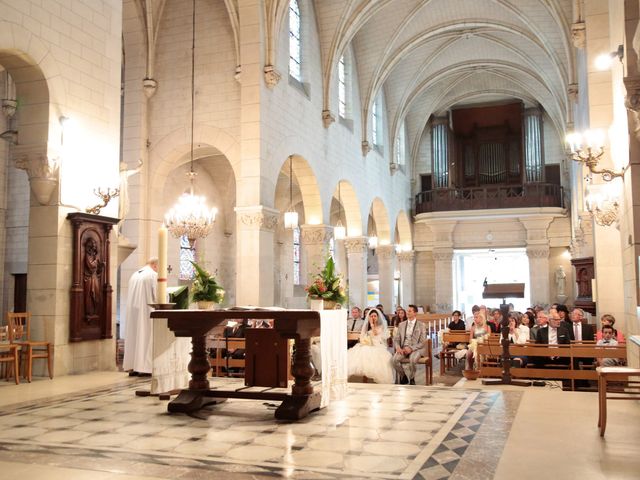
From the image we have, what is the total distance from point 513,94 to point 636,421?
973 inches

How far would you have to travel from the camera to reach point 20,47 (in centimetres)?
864

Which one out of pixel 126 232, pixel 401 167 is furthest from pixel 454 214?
pixel 126 232

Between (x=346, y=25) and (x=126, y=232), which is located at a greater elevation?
(x=346, y=25)

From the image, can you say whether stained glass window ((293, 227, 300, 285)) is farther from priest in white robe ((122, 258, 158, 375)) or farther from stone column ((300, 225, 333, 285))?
priest in white robe ((122, 258, 158, 375))

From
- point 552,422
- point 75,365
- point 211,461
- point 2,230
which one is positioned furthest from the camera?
point 2,230

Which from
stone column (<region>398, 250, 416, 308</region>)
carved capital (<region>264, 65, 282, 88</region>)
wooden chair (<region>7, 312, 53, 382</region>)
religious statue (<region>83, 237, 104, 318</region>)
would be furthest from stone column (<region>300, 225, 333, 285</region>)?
stone column (<region>398, 250, 416, 308</region>)

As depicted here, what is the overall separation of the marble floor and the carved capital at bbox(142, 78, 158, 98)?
30.8 feet

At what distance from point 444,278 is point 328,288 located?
22.5 metres

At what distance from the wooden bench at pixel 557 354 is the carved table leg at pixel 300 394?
344 centimetres

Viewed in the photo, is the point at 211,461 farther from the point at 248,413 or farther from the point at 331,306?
the point at 331,306

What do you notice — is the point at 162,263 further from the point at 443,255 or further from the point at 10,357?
the point at 443,255

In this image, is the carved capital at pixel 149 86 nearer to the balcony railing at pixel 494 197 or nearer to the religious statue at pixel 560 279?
the balcony railing at pixel 494 197

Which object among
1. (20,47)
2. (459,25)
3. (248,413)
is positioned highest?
(459,25)

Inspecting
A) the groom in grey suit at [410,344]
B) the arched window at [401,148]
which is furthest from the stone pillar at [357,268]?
the groom in grey suit at [410,344]
